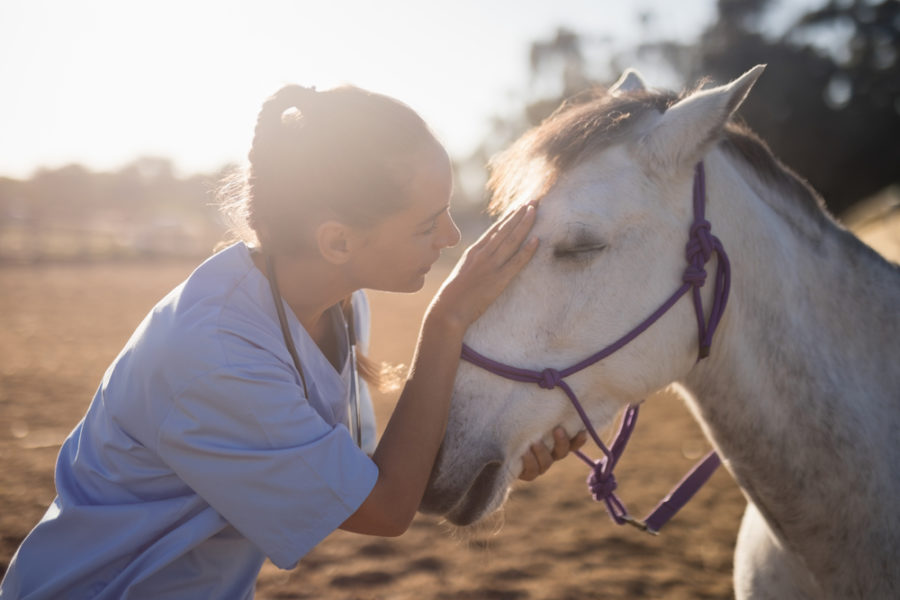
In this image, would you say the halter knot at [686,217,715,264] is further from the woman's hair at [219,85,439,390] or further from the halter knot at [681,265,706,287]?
the woman's hair at [219,85,439,390]

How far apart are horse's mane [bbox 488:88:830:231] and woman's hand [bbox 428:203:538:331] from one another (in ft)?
0.54

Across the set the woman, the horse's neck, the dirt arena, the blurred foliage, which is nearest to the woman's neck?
the woman

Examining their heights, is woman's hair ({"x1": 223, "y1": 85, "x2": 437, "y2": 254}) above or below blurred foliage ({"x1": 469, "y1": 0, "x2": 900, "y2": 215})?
above

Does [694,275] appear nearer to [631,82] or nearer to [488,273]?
[488,273]

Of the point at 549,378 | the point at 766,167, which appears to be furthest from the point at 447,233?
the point at 766,167

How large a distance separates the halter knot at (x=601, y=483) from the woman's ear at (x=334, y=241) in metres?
0.95

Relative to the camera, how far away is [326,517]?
1393mm

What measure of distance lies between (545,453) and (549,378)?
214mm

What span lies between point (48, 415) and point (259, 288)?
5.37 metres

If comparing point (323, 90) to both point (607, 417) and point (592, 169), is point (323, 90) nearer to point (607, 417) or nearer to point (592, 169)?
point (592, 169)

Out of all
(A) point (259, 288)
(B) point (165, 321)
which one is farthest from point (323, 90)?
(B) point (165, 321)

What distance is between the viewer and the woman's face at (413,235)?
5.51 ft

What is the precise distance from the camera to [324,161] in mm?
1594

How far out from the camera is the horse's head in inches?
62.8
